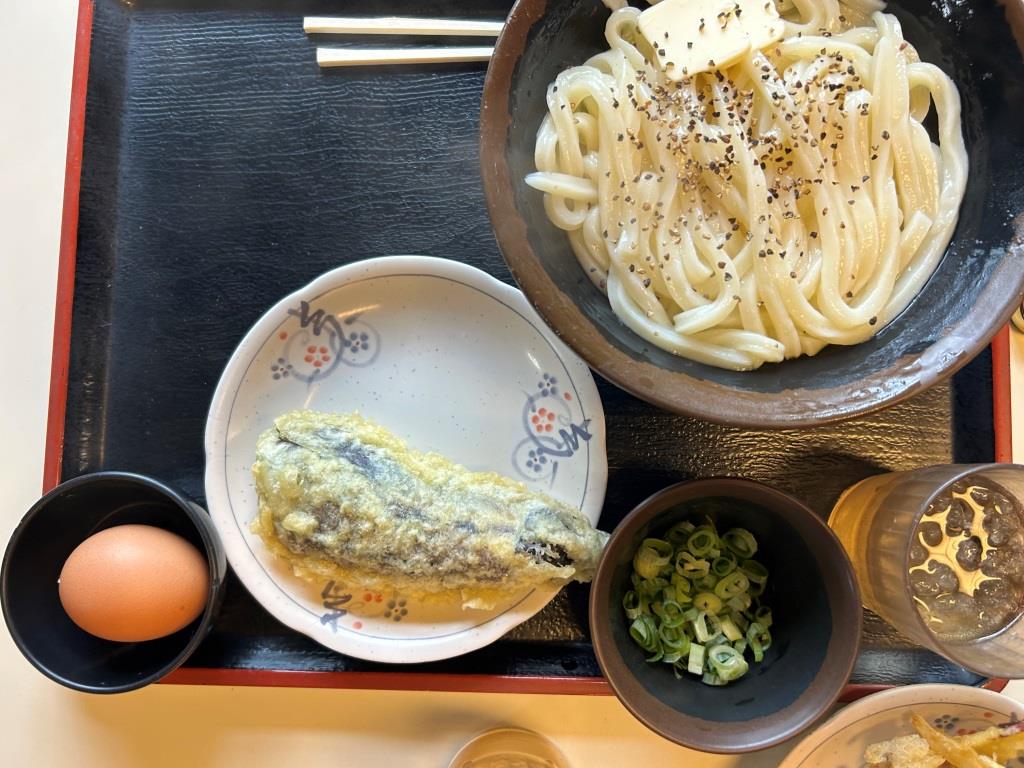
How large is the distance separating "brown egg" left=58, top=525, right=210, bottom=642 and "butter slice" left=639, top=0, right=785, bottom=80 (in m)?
1.64

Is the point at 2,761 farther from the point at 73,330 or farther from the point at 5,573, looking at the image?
the point at 73,330

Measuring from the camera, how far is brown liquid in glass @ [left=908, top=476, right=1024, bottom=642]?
1.77m

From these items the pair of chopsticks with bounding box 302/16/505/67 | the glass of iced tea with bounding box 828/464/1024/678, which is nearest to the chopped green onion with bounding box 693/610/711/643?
the glass of iced tea with bounding box 828/464/1024/678

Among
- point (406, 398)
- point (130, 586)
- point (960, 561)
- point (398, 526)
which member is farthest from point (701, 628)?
point (130, 586)

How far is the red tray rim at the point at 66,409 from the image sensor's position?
187cm

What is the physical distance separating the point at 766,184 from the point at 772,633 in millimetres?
1094

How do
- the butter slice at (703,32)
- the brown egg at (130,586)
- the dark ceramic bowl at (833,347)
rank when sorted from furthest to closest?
the brown egg at (130,586) < the butter slice at (703,32) < the dark ceramic bowl at (833,347)

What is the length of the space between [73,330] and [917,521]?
219cm

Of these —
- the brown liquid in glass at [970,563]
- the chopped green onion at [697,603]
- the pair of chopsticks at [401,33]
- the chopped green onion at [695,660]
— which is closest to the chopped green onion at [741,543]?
the chopped green onion at [697,603]

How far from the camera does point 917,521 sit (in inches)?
64.6

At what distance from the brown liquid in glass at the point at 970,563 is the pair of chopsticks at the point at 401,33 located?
171 centimetres

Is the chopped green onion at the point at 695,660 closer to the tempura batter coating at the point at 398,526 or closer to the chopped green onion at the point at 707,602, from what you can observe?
the chopped green onion at the point at 707,602

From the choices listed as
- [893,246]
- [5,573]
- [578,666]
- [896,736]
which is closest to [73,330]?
[5,573]

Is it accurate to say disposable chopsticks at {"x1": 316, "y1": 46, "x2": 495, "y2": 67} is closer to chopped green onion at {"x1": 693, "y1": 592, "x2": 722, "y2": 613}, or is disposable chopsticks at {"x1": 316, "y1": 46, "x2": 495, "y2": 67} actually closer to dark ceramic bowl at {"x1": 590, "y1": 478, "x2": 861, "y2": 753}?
dark ceramic bowl at {"x1": 590, "y1": 478, "x2": 861, "y2": 753}
